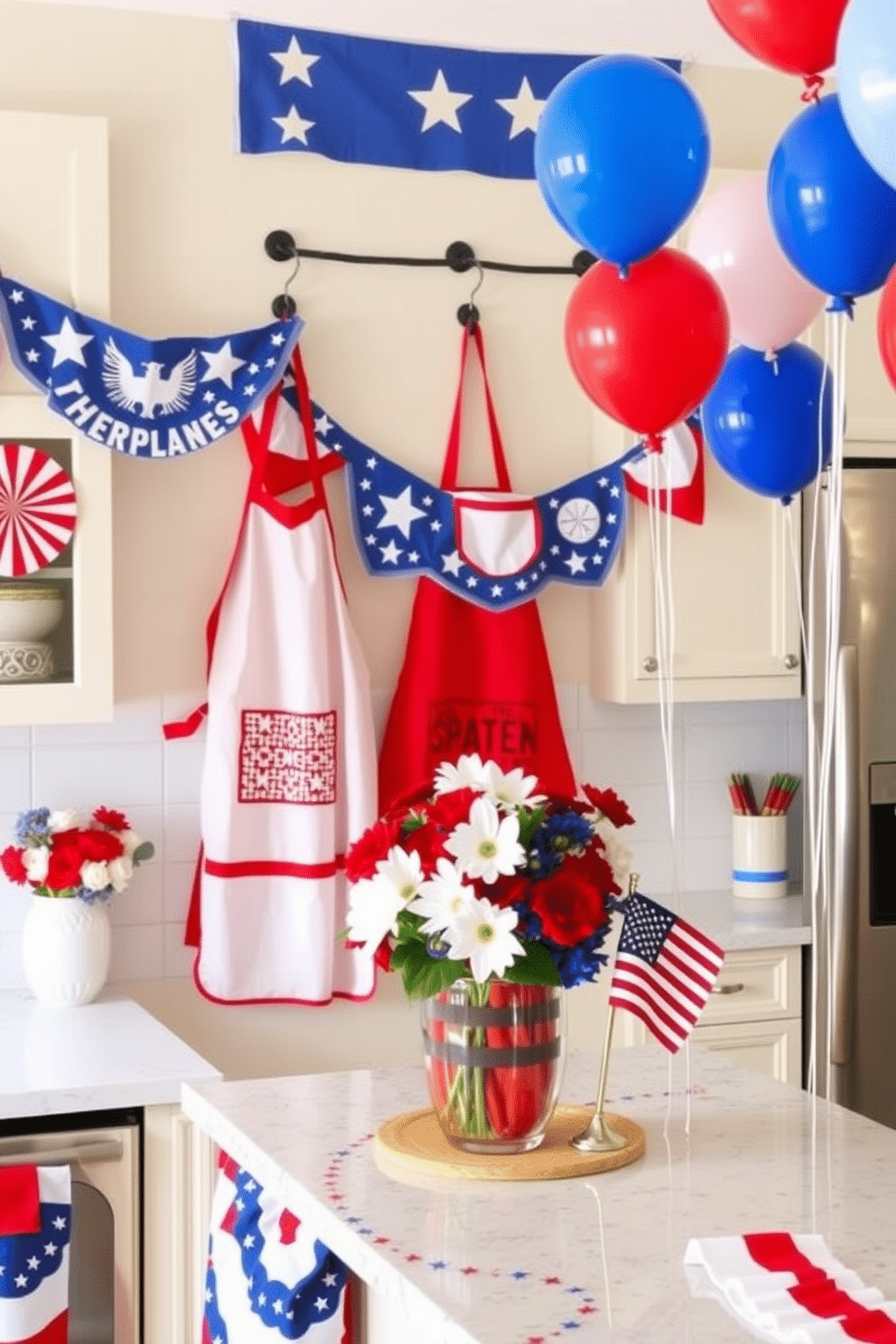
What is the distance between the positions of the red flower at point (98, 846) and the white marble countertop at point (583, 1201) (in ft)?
3.25

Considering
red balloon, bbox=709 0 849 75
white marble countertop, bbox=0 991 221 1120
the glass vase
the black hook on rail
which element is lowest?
white marble countertop, bbox=0 991 221 1120

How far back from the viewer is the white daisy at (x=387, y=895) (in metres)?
2.19

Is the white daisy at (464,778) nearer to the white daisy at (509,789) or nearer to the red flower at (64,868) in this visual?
the white daisy at (509,789)

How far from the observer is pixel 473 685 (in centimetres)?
403

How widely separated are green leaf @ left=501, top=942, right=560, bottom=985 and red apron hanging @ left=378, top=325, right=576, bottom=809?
1755 millimetres

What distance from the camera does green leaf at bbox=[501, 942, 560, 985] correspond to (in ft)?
7.23

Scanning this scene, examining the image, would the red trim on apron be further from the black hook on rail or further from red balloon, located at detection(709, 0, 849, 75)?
red balloon, located at detection(709, 0, 849, 75)

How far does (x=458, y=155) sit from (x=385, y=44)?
26 centimetres

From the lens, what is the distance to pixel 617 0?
4082 mm

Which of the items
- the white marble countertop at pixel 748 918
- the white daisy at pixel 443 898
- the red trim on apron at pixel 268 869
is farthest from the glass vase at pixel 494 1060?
the white marble countertop at pixel 748 918

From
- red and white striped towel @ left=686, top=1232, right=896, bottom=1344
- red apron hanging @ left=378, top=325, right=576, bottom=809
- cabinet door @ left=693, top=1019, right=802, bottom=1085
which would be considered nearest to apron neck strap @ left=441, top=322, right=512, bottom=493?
red apron hanging @ left=378, top=325, right=576, bottom=809

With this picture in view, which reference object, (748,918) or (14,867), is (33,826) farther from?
(748,918)

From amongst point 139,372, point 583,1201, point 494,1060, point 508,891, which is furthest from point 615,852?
point 139,372

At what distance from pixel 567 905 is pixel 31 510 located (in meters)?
1.60
